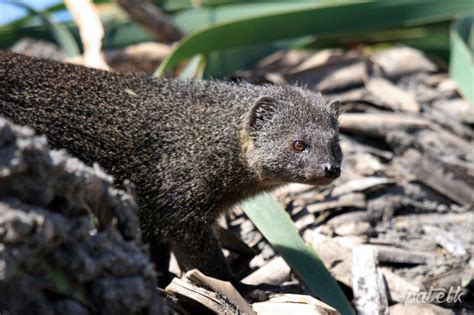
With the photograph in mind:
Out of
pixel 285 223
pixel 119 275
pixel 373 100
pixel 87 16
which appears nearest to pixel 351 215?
pixel 285 223

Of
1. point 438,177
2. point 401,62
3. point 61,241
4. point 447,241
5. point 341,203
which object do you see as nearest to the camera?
point 61,241

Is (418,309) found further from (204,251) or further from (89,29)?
(89,29)

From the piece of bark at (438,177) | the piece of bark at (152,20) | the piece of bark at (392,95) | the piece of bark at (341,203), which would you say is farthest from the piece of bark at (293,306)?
the piece of bark at (152,20)

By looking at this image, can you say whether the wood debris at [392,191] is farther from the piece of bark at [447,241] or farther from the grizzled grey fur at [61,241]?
the grizzled grey fur at [61,241]

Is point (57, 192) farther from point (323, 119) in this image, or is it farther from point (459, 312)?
point (459, 312)

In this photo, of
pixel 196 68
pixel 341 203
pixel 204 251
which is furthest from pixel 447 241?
pixel 196 68

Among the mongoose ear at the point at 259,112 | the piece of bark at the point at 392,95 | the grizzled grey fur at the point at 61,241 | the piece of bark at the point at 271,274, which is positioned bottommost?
the grizzled grey fur at the point at 61,241

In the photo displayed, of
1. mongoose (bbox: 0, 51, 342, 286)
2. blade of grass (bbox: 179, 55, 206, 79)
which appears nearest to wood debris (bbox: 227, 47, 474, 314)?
mongoose (bbox: 0, 51, 342, 286)
